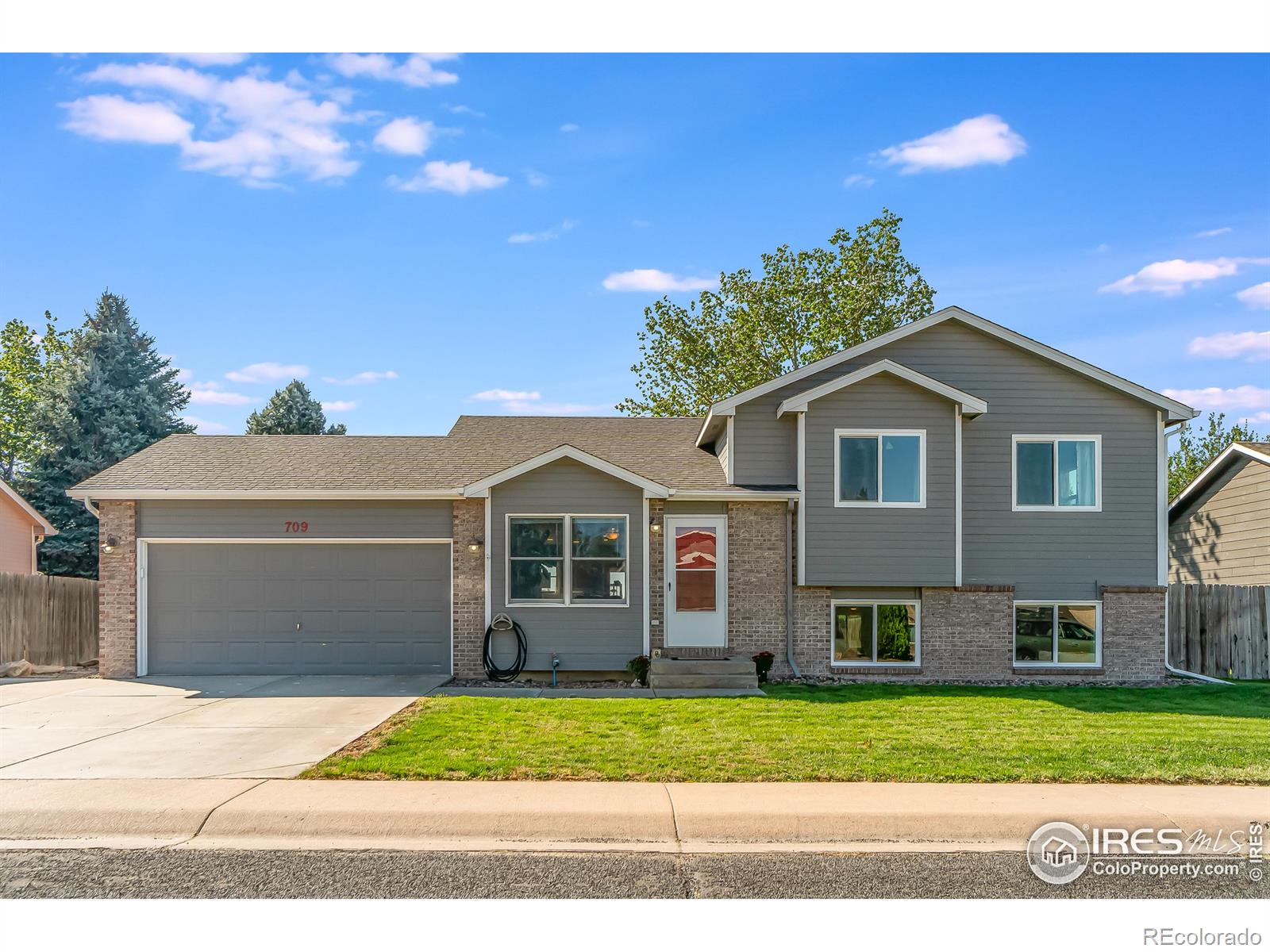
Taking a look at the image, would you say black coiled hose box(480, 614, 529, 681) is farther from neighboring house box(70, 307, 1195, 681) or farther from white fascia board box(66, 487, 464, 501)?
white fascia board box(66, 487, 464, 501)

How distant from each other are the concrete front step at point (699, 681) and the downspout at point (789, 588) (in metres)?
1.44

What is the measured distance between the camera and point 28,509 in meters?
26.0

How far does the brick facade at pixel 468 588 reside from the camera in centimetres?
1487

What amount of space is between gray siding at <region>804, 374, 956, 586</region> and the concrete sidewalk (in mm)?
7206

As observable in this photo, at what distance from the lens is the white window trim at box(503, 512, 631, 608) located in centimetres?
1491

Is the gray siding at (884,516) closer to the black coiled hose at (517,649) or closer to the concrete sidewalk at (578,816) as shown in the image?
the black coiled hose at (517,649)

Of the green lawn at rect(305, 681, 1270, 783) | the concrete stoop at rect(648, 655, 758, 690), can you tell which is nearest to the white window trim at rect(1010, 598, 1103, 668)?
the green lawn at rect(305, 681, 1270, 783)

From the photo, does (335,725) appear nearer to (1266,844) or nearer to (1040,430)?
(1266,844)

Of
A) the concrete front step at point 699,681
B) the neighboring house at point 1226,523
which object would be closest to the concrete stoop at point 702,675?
the concrete front step at point 699,681

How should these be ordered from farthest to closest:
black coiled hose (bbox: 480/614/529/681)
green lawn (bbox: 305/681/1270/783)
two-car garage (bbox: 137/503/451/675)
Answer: two-car garage (bbox: 137/503/451/675) → black coiled hose (bbox: 480/614/529/681) → green lawn (bbox: 305/681/1270/783)

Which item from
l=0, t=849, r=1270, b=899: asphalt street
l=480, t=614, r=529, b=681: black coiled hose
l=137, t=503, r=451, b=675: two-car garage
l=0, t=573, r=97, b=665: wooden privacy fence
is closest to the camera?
l=0, t=849, r=1270, b=899: asphalt street

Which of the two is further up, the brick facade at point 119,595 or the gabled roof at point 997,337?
the gabled roof at point 997,337

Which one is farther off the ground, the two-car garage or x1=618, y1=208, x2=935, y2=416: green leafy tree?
x1=618, y1=208, x2=935, y2=416: green leafy tree

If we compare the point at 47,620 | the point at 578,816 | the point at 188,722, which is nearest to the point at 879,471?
the point at 578,816
